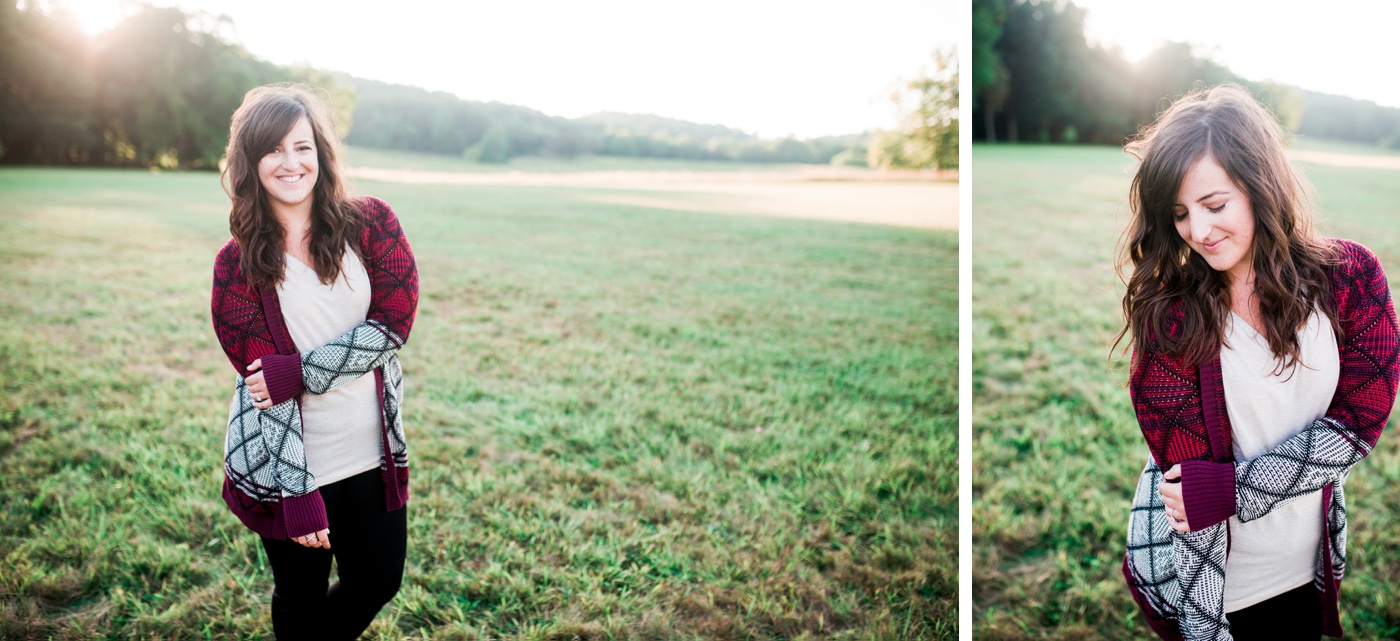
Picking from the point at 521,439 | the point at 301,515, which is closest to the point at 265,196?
the point at 301,515

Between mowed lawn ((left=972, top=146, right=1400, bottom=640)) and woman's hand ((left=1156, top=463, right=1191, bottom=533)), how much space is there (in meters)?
0.22

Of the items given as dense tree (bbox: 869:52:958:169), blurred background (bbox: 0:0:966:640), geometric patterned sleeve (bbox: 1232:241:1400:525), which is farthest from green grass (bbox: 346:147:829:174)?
geometric patterned sleeve (bbox: 1232:241:1400:525)

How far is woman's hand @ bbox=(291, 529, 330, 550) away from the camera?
144 cm

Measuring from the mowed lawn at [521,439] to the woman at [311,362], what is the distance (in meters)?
0.64

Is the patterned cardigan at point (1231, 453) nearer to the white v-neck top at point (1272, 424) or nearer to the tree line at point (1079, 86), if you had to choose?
the white v-neck top at point (1272, 424)

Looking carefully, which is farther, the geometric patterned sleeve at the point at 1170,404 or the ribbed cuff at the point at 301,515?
the ribbed cuff at the point at 301,515

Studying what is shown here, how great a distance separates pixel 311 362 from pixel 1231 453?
1678mm

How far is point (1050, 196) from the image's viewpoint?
804cm

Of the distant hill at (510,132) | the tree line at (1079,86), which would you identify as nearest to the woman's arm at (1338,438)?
the distant hill at (510,132)

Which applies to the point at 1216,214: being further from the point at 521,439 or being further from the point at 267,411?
the point at 521,439

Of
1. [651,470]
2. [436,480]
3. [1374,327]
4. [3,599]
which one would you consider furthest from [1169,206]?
[3,599]

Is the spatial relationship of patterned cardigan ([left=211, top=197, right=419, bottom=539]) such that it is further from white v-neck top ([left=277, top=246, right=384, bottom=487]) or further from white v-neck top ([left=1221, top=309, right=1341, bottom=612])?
white v-neck top ([left=1221, top=309, right=1341, bottom=612])

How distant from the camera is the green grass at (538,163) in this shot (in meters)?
3.96

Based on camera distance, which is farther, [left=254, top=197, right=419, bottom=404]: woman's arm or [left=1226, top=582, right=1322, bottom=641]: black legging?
[left=254, top=197, right=419, bottom=404]: woman's arm
